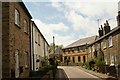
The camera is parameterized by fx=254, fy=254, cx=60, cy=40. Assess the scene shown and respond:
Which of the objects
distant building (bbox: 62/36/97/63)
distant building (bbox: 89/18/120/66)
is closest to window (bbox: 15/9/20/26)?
distant building (bbox: 89/18/120/66)

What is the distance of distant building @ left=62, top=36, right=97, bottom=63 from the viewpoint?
75881mm

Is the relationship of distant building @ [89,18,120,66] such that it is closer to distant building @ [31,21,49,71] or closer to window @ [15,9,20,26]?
distant building @ [31,21,49,71]

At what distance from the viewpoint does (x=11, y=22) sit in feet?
47.5

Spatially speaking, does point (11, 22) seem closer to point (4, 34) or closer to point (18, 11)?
point (4, 34)

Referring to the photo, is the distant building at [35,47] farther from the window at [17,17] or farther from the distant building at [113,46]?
the distant building at [113,46]

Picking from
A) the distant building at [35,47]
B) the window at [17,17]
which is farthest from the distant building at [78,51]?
the window at [17,17]

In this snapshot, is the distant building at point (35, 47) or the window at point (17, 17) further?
the distant building at point (35, 47)

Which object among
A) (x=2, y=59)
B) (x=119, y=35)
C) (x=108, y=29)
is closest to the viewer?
(x=2, y=59)

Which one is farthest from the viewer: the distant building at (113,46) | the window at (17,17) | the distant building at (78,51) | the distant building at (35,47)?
the distant building at (78,51)

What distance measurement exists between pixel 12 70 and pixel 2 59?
3.37 ft

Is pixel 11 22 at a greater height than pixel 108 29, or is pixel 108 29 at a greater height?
pixel 108 29

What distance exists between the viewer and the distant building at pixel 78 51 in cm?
7588

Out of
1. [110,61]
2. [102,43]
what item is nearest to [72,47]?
[102,43]

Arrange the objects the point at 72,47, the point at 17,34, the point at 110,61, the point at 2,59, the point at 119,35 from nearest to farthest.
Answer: the point at 2,59 < the point at 17,34 < the point at 119,35 < the point at 110,61 < the point at 72,47
